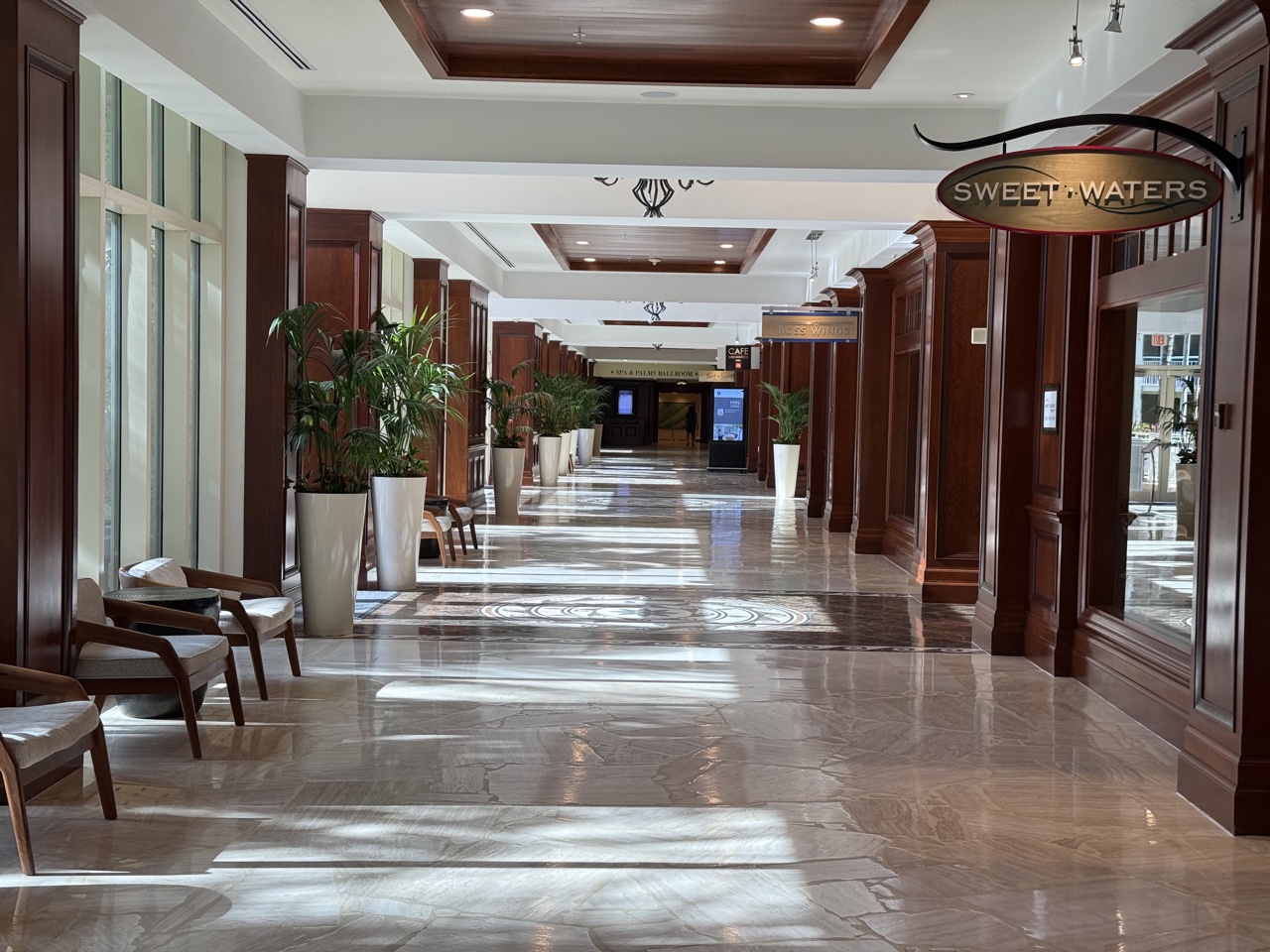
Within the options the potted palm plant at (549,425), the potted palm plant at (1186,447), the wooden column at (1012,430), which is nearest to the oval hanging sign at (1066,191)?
the potted palm plant at (1186,447)

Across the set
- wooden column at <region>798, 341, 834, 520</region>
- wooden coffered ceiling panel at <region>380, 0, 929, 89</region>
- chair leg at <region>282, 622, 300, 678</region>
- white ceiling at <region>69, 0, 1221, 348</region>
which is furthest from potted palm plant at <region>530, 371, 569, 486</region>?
chair leg at <region>282, 622, 300, 678</region>

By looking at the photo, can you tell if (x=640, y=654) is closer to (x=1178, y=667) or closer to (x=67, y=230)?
(x=1178, y=667)

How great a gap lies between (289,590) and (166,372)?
1.55m

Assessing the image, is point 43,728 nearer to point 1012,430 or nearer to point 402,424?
point 402,424

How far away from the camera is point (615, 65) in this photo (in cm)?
691

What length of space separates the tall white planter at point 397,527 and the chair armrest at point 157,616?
374 centimetres

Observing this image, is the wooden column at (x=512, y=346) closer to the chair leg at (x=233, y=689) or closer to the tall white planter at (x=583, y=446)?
the tall white planter at (x=583, y=446)

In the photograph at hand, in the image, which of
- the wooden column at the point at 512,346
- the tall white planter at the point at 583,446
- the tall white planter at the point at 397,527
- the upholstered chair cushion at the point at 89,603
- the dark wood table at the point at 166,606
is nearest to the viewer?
the upholstered chair cushion at the point at 89,603

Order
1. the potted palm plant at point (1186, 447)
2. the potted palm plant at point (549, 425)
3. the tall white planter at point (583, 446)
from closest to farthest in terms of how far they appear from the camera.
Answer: the potted palm plant at point (1186, 447)
the potted palm plant at point (549, 425)
the tall white planter at point (583, 446)

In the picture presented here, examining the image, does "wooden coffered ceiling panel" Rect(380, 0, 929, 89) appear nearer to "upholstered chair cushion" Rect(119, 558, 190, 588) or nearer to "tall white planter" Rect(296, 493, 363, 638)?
"tall white planter" Rect(296, 493, 363, 638)

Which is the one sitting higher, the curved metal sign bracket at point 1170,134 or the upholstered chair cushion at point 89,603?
the curved metal sign bracket at point 1170,134

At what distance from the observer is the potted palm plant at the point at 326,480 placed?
750 centimetres

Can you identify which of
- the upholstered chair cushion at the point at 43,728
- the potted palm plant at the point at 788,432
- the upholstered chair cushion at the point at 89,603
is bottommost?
the upholstered chair cushion at the point at 43,728

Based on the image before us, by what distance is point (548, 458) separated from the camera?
20469 millimetres
